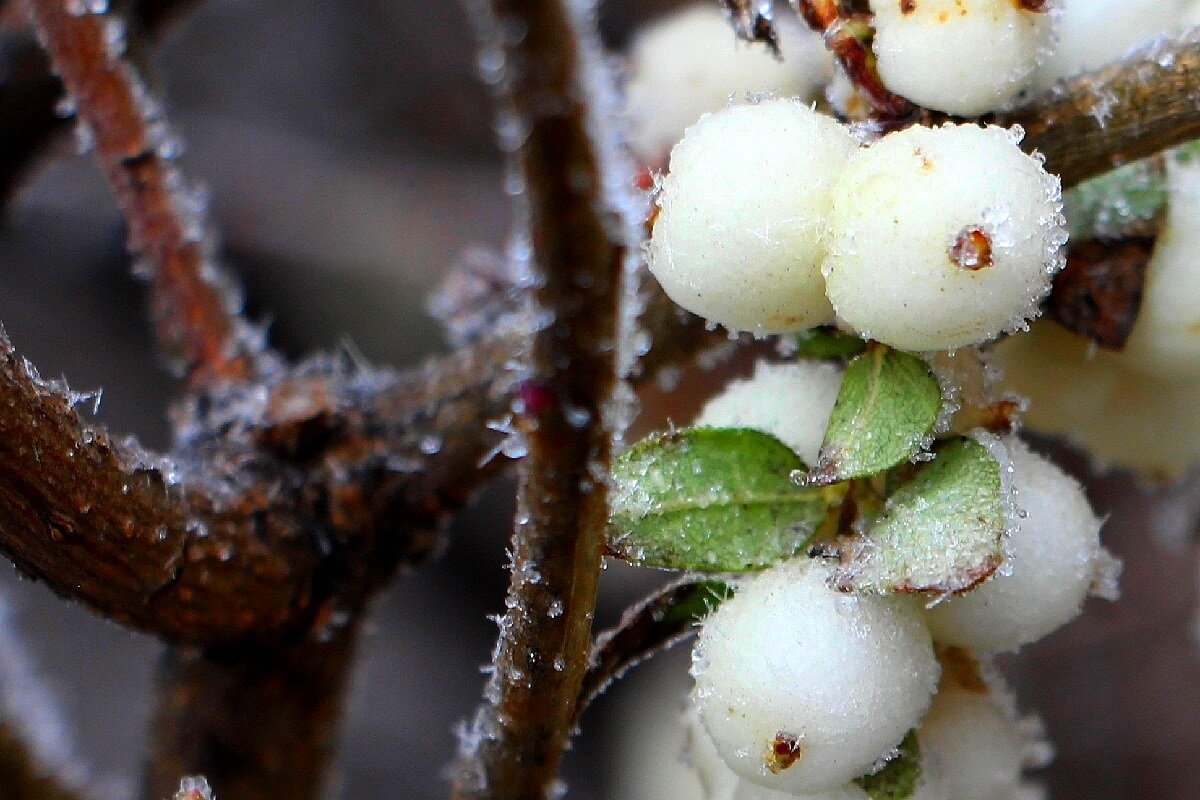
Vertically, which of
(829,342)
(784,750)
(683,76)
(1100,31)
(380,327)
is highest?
(380,327)

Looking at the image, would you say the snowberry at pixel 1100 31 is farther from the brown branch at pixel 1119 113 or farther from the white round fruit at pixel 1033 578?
the white round fruit at pixel 1033 578

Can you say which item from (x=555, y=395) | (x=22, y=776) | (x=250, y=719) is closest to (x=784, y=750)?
(x=555, y=395)

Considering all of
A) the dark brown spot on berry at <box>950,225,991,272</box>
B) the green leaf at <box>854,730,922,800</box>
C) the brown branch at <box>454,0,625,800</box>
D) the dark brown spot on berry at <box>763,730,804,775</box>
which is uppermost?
the dark brown spot on berry at <box>950,225,991,272</box>

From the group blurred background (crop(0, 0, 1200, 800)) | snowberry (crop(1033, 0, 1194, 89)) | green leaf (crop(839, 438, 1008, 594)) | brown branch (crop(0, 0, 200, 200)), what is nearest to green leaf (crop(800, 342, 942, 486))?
green leaf (crop(839, 438, 1008, 594))

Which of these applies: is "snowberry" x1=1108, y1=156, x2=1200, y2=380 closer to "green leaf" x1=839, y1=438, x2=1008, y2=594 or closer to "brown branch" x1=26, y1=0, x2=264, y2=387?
"green leaf" x1=839, y1=438, x2=1008, y2=594

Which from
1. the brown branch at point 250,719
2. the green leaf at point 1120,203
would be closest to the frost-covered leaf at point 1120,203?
the green leaf at point 1120,203

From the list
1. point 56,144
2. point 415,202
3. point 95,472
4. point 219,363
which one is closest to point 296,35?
point 415,202

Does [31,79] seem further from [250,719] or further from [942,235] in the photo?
[942,235]
